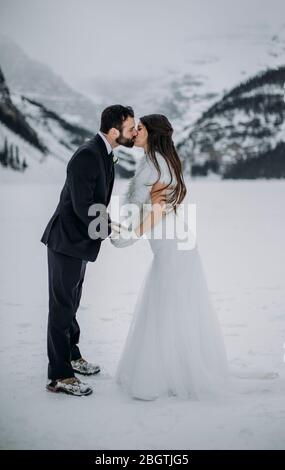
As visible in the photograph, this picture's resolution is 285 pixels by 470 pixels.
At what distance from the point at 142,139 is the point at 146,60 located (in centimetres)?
1743

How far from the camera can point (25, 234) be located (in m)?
7.65

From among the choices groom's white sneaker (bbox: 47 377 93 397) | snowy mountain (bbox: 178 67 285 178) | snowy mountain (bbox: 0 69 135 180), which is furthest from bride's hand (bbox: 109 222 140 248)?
snowy mountain (bbox: 178 67 285 178)

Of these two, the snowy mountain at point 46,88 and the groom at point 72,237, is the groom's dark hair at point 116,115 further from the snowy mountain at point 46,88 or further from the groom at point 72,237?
the snowy mountain at point 46,88

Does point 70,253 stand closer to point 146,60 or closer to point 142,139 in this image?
point 142,139

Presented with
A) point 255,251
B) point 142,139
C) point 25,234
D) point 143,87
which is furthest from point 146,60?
point 142,139

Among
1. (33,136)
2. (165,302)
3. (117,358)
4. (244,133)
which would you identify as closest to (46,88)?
(33,136)

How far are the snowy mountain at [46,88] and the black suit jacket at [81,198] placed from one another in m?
15.2

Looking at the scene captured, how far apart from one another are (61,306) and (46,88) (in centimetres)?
1637

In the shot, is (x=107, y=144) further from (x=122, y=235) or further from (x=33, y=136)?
(x=33, y=136)

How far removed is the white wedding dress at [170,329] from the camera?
6.80ft

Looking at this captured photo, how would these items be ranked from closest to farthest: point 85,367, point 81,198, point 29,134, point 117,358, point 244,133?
point 81,198, point 85,367, point 117,358, point 29,134, point 244,133

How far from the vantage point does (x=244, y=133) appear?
2455 cm

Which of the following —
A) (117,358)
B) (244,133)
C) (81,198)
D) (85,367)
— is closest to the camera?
(81,198)

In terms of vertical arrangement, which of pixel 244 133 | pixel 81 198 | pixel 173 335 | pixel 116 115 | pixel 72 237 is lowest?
pixel 173 335
